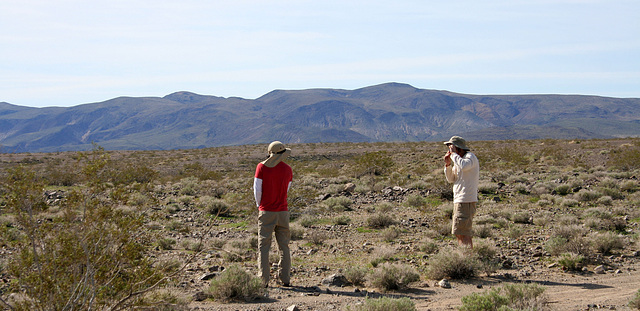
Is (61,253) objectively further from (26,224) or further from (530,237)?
(530,237)

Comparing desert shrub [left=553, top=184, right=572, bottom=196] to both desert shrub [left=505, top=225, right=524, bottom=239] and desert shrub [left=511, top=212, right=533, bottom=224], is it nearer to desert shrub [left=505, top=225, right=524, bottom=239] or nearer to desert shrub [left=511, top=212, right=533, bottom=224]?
desert shrub [left=511, top=212, right=533, bottom=224]

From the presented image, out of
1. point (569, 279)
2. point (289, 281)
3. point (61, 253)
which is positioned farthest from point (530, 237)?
point (61, 253)

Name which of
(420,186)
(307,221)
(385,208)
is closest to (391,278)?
(307,221)

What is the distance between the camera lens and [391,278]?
6.37 meters

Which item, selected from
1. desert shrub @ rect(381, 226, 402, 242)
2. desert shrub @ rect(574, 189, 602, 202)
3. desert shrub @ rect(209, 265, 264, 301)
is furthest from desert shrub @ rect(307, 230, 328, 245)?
desert shrub @ rect(574, 189, 602, 202)

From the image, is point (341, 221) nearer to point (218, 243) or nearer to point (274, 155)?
point (218, 243)

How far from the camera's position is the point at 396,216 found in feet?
42.3

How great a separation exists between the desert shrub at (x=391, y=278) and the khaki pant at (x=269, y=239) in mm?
1256

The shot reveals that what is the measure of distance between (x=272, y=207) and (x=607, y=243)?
19.2 ft

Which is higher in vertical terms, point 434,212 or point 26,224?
point 26,224

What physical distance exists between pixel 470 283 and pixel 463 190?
1357 mm

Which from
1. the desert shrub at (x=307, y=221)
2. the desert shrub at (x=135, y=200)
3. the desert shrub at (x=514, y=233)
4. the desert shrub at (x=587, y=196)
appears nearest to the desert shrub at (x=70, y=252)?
the desert shrub at (x=135, y=200)

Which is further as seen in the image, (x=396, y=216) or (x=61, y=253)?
(x=396, y=216)

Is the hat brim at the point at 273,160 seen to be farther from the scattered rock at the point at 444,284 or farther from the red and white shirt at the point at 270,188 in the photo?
the scattered rock at the point at 444,284
